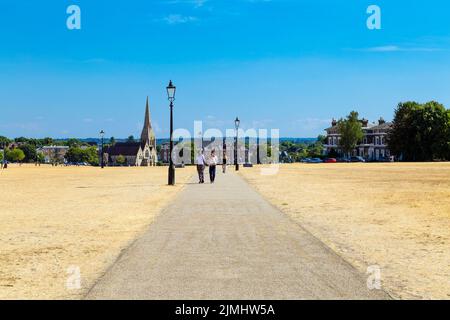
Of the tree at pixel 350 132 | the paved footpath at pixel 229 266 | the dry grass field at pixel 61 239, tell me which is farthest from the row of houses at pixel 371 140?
the paved footpath at pixel 229 266

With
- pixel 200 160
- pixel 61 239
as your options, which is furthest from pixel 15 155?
pixel 61 239

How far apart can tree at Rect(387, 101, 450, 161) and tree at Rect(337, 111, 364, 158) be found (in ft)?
78.9

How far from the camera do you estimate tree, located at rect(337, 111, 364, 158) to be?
381ft

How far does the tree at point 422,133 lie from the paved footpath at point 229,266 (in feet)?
263

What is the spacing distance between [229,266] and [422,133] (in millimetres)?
85772

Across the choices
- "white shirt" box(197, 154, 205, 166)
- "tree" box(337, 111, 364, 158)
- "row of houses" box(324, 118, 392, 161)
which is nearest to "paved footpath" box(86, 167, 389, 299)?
"white shirt" box(197, 154, 205, 166)

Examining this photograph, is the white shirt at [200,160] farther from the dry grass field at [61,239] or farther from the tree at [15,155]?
the tree at [15,155]

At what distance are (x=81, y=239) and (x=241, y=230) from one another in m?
3.51

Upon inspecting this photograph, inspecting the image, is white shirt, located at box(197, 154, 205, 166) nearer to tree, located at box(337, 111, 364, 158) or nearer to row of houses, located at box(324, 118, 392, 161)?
tree, located at box(337, 111, 364, 158)

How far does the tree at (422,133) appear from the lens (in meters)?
85.3

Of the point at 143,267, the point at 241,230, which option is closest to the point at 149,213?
the point at 241,230

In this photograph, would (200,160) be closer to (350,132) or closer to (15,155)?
(350,132)

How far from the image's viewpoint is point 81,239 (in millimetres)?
10516
